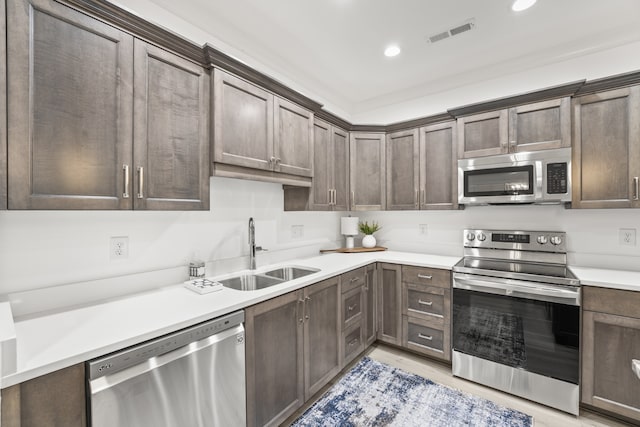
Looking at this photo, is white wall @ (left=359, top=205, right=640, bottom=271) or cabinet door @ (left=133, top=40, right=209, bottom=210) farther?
white wall @ (left=359, top=205, right=640, bottom=271)

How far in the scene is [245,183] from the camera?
2.41 metres

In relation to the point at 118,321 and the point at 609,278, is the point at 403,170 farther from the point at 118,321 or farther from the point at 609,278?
the point at 118,321

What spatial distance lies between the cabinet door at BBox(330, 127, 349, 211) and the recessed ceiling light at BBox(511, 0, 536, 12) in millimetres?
1657

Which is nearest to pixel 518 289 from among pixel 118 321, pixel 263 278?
pixel 263 278

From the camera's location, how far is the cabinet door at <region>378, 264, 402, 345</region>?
2.79 m

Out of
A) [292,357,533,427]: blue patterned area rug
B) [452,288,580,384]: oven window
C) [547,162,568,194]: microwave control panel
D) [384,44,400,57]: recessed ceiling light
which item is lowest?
[292,357,533,427]: blue patterned area rug

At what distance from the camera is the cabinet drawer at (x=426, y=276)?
8.32 feet

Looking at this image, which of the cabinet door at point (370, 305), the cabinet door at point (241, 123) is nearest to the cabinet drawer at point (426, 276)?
the cabinet door at point (370, 305)

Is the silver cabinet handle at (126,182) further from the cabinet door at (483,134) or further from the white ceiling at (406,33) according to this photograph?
the cabinet door at (483,134)

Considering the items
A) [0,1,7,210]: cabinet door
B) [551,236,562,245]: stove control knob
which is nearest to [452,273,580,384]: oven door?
[551,236,562,245]: stove control knob

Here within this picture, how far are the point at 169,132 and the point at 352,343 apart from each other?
2.19 metres

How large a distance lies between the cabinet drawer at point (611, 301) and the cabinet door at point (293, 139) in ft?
7.25

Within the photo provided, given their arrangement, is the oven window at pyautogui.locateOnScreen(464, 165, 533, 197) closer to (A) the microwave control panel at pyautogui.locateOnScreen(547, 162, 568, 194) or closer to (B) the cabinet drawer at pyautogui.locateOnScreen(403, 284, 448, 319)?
(A) the microwave control panel at pyautogui.locateOnScreen(547, 162, 568, 194)

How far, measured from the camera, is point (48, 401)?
983 mm
